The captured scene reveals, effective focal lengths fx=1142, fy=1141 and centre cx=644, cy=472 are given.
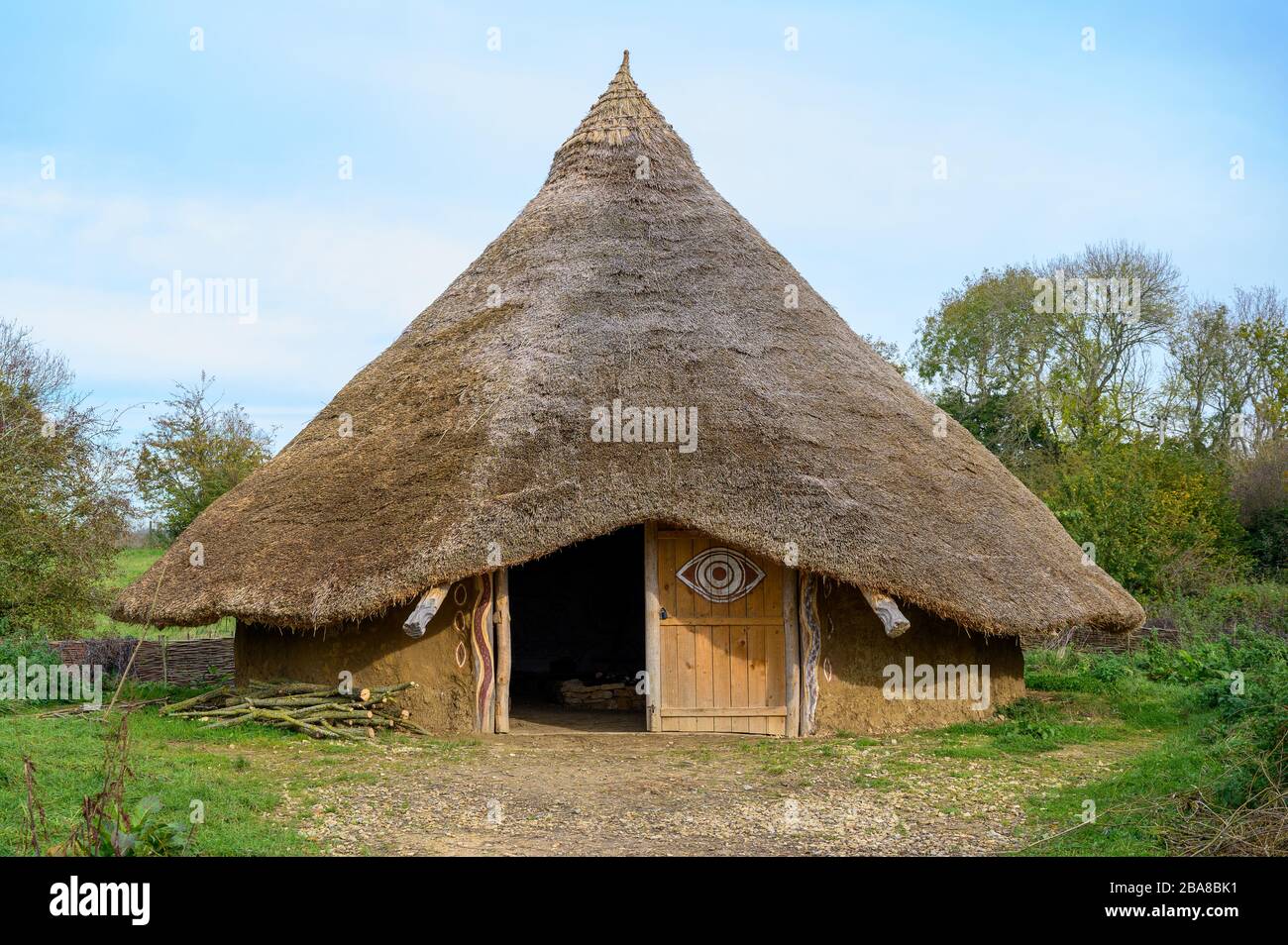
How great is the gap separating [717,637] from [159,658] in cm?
916

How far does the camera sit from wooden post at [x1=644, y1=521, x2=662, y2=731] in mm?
12062

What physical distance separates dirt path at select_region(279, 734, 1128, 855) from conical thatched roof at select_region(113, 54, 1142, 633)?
174cm

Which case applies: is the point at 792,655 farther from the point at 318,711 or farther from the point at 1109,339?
the point at 1109,339

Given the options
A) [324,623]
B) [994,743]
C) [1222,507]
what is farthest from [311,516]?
[1222,507]

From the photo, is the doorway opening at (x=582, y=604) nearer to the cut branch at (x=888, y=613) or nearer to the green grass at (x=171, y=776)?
the cut branch at (x=888, y=613)

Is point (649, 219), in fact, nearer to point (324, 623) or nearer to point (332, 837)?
point (324, 623)

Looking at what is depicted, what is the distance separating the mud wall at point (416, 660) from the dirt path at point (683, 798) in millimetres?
632

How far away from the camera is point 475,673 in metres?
11.9

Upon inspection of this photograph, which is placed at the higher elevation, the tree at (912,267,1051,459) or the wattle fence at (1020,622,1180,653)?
the tree at (912,267,1051,459)

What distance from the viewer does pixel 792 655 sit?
11930 millimetres

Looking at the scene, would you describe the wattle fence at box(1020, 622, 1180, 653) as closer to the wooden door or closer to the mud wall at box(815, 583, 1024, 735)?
the mud wall at box(815, 583, 1024, 735)

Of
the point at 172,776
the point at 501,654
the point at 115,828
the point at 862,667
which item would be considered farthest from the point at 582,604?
the point at 115,828

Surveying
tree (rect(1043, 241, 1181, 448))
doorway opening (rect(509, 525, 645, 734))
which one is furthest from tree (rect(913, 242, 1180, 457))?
doorway opening (rect(509, 525, 645, 734))

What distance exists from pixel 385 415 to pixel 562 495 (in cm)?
329
